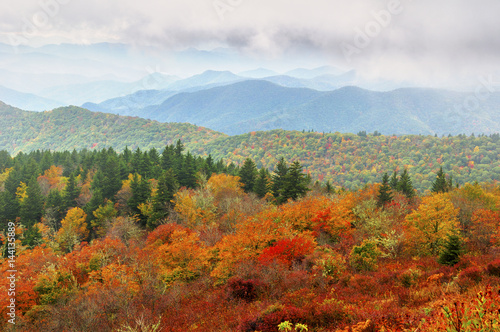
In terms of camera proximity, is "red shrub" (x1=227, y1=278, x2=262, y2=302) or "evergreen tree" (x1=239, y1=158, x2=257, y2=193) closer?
"red shrub" (x1=227, y1=278, x2=262, y2=302)

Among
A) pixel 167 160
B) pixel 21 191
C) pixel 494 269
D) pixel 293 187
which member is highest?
pixel 167 160

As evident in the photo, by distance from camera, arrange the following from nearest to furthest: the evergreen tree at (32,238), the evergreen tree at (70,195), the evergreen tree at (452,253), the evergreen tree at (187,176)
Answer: the evergreen tree at (452,253) → the evergreen tree at (32,238) → the evergreen tree at (70,195) → the evergreen tree at (187,176)

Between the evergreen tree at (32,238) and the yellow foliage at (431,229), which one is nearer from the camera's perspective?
the yellow foliage at (431,229)

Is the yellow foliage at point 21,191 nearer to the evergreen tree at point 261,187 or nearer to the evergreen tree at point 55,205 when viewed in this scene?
the evergreen tree at point 55,205

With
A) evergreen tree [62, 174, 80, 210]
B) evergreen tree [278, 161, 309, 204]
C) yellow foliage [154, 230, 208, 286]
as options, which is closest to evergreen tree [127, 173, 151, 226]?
evergreen tree [62, 174, 80, 210]

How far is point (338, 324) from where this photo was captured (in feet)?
45.6

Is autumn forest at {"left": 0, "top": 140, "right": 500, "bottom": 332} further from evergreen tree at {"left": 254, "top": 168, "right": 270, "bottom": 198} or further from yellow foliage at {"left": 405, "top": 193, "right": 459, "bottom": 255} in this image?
evergreen tree at {"left": 254, "top": 168, "right": 270, "bottom": 198}

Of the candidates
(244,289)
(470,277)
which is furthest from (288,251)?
(470,277)

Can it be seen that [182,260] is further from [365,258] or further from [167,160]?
[167,160]

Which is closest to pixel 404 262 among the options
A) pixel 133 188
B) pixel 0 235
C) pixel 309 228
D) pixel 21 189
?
pixel 309 228

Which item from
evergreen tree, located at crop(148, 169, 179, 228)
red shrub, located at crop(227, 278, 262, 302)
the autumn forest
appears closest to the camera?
the autumn forest

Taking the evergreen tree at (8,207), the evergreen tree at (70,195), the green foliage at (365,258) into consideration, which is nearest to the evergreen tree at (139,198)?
the evergreen tree at (70,195)

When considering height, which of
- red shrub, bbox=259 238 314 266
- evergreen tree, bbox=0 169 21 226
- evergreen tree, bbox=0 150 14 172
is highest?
evergreen tree, bbox=0 150 14 172

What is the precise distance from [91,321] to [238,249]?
46.5ft
